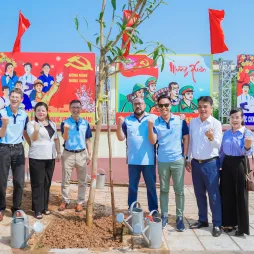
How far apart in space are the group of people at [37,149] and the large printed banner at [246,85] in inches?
203

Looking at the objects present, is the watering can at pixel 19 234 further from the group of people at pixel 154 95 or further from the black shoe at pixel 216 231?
the group of people at pixel 154 95

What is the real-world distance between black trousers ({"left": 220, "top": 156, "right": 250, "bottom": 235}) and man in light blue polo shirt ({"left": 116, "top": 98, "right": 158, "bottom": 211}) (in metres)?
0.91

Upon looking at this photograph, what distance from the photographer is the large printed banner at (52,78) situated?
809 cm

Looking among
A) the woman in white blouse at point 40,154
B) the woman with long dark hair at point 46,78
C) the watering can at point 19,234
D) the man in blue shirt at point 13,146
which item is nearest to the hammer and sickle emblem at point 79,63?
the woman with long dark hair at point 46,78

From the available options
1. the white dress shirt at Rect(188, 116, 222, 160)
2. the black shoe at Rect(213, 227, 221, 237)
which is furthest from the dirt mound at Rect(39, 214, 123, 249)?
the white dress shirt at Rect(188, 116, 222, 160)

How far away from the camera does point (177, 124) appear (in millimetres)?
4301

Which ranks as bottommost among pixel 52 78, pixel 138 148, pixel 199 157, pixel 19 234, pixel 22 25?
pixel 19 234

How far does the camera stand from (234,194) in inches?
164

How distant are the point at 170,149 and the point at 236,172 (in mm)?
857

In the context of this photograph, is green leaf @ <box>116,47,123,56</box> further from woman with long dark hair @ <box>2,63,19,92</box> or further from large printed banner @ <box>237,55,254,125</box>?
large printed banner @ <box>237,55,254,125</box>

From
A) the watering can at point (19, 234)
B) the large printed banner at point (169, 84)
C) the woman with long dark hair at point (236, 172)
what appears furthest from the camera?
the large printed banner at point (169, 84)

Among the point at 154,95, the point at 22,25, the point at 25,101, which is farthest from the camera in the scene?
the point at 22,25

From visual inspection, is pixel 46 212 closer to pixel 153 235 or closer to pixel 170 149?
pixel 153 235

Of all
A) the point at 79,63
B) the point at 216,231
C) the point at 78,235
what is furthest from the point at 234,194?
the point at 79,63
